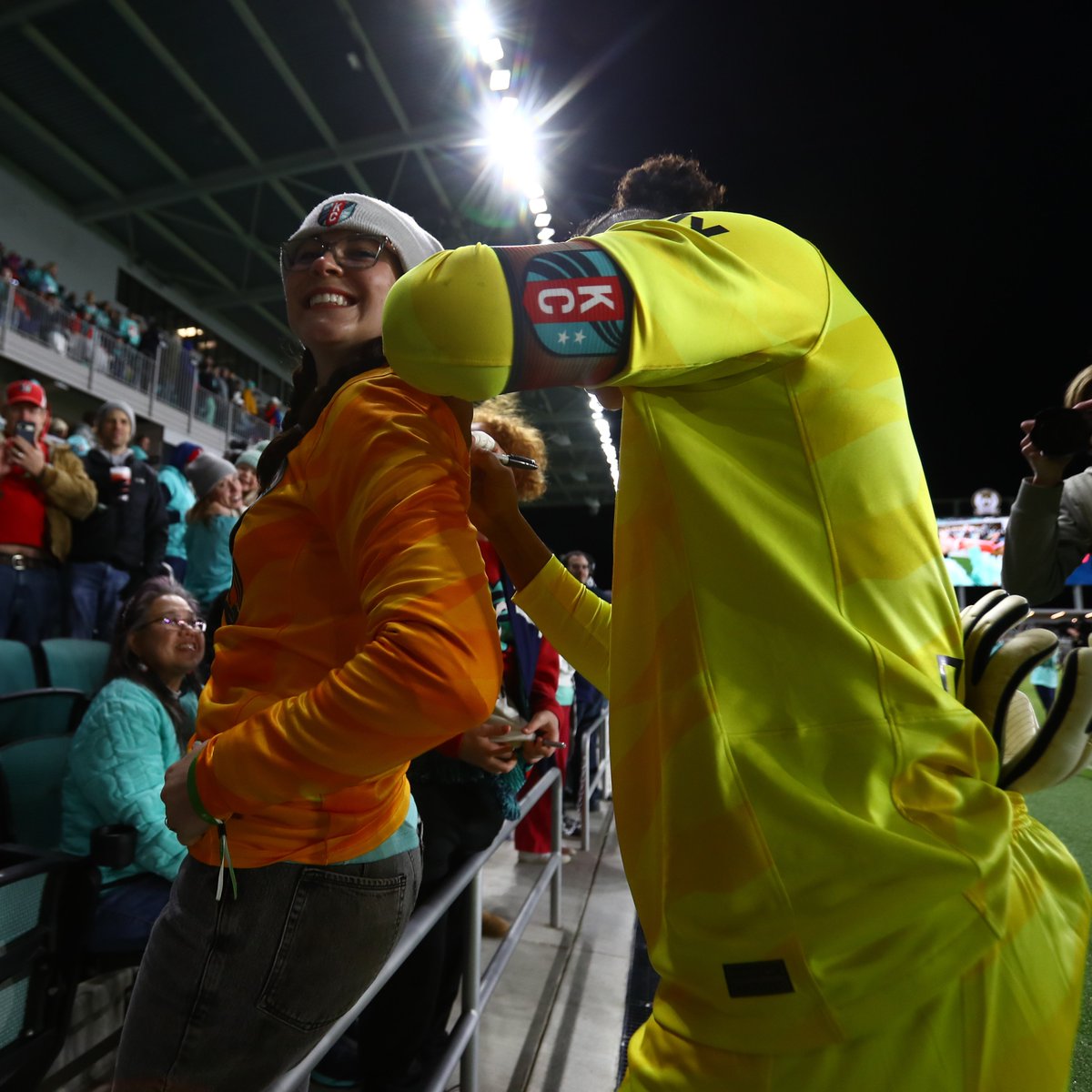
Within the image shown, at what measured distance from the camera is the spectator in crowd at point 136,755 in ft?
6.17

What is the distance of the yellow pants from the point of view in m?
0.61

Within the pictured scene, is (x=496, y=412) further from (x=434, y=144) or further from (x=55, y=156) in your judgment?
(x=55, y=156)

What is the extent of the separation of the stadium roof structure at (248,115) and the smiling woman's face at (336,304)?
10898 mm

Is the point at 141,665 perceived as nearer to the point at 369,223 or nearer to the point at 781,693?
the point at 369,223

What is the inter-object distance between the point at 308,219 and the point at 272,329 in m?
22.0

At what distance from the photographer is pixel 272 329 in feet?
68.4

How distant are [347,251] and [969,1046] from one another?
1.27m

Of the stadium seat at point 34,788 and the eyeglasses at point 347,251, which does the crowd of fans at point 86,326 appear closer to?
the stadium seat at point 34,788

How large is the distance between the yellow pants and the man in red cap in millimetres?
4167

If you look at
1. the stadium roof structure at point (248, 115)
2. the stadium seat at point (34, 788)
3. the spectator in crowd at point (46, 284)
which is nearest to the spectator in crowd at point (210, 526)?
the stadium seat at point (34, 788)

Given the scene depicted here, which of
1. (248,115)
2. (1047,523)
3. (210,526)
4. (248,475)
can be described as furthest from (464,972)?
(248,115)

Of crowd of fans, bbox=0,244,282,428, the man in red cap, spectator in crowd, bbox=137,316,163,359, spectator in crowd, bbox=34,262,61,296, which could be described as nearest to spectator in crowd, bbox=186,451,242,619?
the man in red cap

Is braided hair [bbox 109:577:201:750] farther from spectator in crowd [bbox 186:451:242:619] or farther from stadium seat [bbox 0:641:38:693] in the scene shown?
spectator in crowd [bbox 186:451:242:619]

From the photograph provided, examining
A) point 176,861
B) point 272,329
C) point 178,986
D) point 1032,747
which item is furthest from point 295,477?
→ point 272,329
